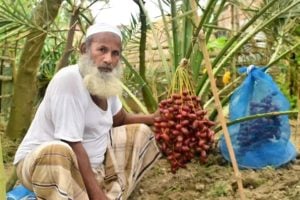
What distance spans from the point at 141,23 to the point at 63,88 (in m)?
1.18

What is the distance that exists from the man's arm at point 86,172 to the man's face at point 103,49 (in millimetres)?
410

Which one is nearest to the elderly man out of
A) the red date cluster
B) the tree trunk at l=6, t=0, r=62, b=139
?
the red date cluster

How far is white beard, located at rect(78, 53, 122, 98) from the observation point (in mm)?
2854

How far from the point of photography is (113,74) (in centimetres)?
296

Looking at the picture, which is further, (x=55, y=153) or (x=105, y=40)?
(x=105, y=40)

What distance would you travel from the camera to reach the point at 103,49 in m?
2.91

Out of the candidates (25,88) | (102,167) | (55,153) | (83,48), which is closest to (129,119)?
(102,167)

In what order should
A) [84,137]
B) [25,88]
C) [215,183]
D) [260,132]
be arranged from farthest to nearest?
[25,88] < [260,132] < [215,183] < [84,137]

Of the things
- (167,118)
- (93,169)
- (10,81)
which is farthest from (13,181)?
(10,81)

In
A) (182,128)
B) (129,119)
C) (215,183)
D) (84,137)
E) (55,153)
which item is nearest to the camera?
(55,153)

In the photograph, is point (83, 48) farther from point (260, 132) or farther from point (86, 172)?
point (260, 132)

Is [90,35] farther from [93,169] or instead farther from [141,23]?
[141,23]

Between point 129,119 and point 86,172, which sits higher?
point 129,119

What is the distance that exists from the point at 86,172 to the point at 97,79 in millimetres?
442
